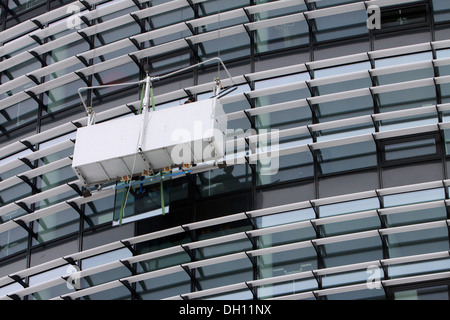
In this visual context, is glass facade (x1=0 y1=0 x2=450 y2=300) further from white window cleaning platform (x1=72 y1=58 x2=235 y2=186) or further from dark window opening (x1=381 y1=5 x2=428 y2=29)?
white window cleaning platform (x1=72 y1=58 x2=235 y2=186)

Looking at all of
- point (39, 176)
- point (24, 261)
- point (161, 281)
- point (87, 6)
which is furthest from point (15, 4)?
point (161, 281)

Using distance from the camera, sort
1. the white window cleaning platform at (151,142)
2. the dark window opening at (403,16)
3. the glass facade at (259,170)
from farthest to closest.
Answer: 1. the dark window opening at (403,16)
2. the glass facade at (259,170)
3. the white window cleaning platform at (151,142)

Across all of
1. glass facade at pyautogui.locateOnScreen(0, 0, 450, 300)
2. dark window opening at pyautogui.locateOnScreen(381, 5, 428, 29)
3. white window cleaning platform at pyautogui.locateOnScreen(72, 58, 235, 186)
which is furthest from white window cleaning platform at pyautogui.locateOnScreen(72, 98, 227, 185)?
dark window opening at pyautogui.locateOnScreen(381, 5, 428, 29)

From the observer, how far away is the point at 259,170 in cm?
2889

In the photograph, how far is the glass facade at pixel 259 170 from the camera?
27.3m

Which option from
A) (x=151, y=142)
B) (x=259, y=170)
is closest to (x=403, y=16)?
(x=259, y=170)

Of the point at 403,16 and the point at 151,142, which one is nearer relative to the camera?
the point at 151,142

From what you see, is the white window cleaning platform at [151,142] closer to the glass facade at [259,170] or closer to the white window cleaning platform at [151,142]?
the white window cleaning platform at [151,142]

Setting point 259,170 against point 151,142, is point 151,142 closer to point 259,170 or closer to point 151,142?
point 151,142

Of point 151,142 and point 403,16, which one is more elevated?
point 403,16

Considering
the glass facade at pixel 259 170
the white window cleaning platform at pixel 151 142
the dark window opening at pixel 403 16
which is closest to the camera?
the white window cleaning platform at pixel 151 142

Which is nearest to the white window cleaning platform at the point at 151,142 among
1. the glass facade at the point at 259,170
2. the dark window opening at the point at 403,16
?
the glass facade at the point at 259,170

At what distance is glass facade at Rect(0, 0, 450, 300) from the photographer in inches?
1075

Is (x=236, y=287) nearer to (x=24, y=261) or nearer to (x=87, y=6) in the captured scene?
(x=24, y=261)
